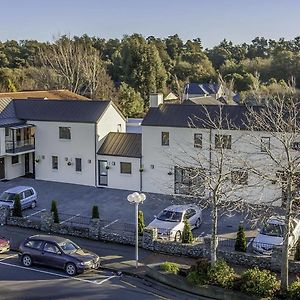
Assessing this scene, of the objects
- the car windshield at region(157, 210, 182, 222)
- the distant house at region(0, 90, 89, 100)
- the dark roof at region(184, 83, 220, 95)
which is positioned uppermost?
the dark roof at region(184, 83, 220, 95)

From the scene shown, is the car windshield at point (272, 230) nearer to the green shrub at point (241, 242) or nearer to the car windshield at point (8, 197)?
the green shrub at point (241, 242)

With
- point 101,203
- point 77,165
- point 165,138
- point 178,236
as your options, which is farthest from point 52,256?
point 77,165

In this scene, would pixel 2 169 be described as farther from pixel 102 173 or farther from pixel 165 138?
pixel 165 138

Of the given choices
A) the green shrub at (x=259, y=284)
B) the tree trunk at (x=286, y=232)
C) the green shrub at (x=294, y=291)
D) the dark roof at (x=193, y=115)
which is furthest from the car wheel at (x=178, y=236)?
the dark roof at (x=193, y=115)

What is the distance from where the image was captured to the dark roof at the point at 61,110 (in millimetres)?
35750

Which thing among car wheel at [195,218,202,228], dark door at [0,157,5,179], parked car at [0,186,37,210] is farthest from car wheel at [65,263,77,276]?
dark door at [0,157,5,179]

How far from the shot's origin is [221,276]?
17875mm

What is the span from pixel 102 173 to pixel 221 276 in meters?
19.0

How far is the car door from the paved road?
35cm

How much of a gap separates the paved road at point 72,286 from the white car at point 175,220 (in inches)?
185

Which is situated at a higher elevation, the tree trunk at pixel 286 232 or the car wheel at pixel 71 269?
the tree trunk at pixel 286 232

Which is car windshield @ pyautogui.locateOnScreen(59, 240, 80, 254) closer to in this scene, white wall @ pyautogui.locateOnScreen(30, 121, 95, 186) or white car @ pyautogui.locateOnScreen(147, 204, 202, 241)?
white car @ pyautogui.locateOnScreen(147, 204, 202, 241)

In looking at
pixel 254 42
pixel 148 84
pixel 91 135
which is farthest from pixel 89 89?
pixel 254 42

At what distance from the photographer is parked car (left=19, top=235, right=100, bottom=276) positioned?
19766 mm
